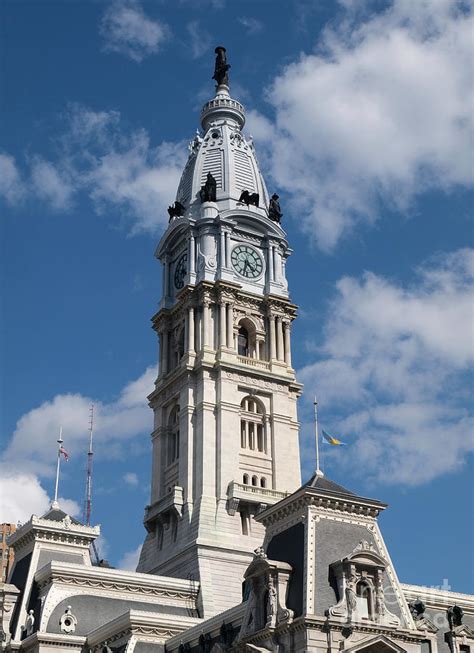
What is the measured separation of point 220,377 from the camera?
96562mm

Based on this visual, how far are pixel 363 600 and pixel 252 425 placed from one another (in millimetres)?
37621

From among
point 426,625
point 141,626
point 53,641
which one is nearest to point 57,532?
point 53,641

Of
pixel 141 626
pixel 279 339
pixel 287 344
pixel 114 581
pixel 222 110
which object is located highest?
pixel 222 110

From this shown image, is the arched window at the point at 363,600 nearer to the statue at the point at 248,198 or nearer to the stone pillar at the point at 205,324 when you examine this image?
the stone pillar at the point at 205,324

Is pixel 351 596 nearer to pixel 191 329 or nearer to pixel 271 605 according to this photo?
pixel 271 605

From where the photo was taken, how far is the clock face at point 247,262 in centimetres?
10506

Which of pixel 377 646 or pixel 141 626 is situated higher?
pixel 141 626

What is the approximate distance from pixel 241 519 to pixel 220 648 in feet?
88.5

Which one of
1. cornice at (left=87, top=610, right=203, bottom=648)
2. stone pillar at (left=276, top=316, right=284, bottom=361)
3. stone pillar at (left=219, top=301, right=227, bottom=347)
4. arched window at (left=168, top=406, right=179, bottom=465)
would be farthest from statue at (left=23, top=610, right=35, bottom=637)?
stone pillar at (left=276, top=316, right=284, bottom=361)

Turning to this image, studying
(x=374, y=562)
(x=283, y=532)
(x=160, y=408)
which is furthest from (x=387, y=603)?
(x=160, y=408)

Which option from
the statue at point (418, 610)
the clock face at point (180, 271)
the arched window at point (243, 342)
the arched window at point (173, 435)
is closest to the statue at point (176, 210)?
the clock face at point (180, 271)

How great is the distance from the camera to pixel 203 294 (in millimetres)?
100938

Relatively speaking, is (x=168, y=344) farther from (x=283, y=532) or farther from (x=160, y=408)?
(x=283, y=532)

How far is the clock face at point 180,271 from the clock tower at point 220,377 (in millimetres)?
124
